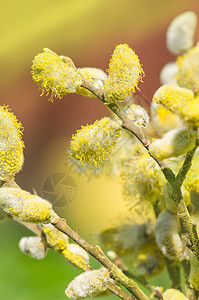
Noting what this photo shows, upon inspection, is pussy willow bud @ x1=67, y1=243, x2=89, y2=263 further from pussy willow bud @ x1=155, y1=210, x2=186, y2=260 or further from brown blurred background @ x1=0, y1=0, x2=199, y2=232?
brown blurred background @ x1=0, y1=0, x2=199, y2=232

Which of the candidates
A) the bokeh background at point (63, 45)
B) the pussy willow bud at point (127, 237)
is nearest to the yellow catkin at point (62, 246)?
the pussy willow bud at point (127, 237)

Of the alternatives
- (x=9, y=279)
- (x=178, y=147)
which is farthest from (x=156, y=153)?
(x=9, y=279)

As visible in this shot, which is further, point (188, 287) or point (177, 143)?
point (188, 287)

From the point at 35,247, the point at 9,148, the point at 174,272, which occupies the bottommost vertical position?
the point at 174,272

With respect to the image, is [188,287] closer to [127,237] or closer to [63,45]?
[127,237]

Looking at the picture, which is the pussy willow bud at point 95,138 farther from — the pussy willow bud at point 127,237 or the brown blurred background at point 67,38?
the brown blurred background at point 67,38

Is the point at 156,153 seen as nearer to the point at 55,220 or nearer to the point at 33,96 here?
the point at 55,220

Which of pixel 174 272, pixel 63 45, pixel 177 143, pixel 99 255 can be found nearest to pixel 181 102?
pixel 177 143
